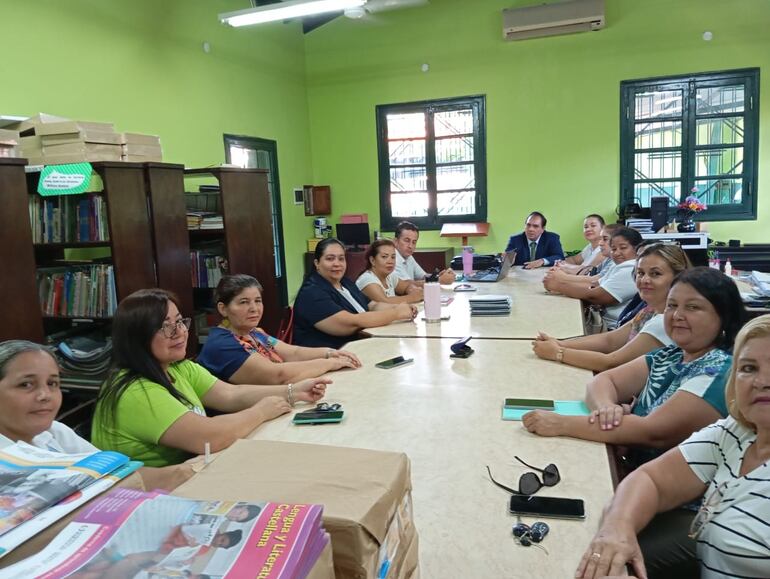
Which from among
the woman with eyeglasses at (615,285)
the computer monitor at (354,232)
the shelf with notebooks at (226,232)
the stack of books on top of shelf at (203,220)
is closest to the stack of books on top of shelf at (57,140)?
the shelf with notebooks at (226,232)

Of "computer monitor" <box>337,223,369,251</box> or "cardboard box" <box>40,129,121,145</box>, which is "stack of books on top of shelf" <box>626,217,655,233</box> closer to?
"computer monitor" <box>337,223,369,251</box>

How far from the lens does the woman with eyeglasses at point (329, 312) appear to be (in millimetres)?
3238

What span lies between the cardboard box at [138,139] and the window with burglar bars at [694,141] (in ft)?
16.3

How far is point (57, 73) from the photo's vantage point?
157 inches

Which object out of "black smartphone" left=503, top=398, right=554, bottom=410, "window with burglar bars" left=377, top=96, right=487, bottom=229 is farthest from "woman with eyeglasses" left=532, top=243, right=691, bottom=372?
"window with burglar bars" left=377, top=96, right=487, bottom=229

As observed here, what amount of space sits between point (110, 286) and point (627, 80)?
5685 millimetres

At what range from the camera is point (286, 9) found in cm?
492

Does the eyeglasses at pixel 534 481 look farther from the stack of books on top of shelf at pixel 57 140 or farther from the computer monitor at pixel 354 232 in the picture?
the computer monitor at pixel 354 232

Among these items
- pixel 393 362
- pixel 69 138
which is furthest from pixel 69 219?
pixel 393 362

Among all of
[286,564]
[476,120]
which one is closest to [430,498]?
[286,564]

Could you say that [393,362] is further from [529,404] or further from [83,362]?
[83,362]

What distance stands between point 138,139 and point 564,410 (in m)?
3.29

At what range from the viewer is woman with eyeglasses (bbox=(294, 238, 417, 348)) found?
3.24m

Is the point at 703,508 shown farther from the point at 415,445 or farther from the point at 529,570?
the point at 415,445
